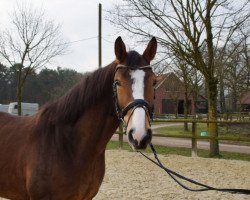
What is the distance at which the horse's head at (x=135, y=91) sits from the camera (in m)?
2.37

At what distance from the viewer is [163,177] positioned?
27.1 feet

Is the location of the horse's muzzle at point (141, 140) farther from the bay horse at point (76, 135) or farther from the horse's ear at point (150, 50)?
the horse's ear at point (150, 50)

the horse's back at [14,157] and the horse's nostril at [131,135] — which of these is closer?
the horse's nostril at [131,135]

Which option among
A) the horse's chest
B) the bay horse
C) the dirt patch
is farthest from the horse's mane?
the dirt patch

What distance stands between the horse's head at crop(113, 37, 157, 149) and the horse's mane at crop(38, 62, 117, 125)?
245mm

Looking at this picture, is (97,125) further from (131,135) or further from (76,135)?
(131,135)

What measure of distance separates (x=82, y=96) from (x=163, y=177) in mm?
5667

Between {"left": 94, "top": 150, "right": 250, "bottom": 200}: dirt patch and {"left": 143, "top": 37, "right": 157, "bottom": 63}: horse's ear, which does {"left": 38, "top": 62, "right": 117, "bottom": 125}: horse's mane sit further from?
{"left": 94, "top": 150, "right": 250, "bottom": 200}: dirt patch

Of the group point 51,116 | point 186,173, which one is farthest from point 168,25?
point 51,116

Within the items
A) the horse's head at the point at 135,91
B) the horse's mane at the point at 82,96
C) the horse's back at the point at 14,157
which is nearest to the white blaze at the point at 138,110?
the horse's head at the point at 135,91

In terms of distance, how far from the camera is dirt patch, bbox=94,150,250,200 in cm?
654

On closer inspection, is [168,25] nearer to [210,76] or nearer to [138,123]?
[210,76]

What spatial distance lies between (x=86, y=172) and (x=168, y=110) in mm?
51341

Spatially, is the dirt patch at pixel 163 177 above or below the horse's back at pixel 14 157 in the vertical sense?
below
